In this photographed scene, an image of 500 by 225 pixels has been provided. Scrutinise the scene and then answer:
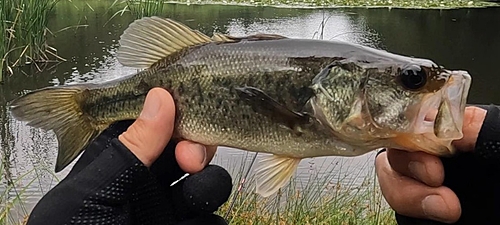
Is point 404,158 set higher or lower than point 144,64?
lower

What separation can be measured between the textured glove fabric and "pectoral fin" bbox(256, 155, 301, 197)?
0.18 metres

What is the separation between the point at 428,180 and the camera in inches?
75.4

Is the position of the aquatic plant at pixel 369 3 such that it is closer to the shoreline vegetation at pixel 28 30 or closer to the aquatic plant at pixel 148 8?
the shoreline vegetation at pixel 28 30

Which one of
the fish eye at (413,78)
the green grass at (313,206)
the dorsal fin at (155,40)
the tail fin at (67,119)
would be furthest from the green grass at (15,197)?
the fish eye at (413,78)

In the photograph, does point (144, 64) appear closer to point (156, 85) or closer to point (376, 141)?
point (156, 85)

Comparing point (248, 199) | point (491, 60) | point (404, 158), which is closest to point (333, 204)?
point (248, 199)

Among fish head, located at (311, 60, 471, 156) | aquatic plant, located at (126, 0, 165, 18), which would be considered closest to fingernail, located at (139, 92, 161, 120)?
fish head, located at (311, 60, 471, 156)

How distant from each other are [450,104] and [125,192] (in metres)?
1.02

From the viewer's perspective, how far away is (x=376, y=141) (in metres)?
1.82

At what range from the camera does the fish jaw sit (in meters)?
1.66

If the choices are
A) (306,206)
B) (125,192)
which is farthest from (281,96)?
(306,206)

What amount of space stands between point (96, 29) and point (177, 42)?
1178cm

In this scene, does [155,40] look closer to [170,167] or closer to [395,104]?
[170,167]

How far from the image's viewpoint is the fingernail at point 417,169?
1.88 meters
